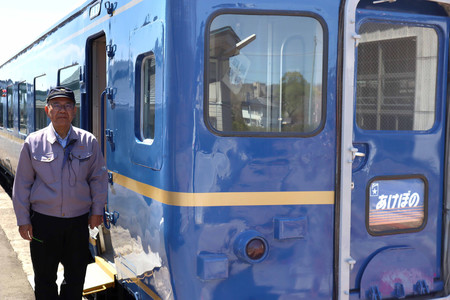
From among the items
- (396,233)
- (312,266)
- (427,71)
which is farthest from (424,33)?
(312,266)

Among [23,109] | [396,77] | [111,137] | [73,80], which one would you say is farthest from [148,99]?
[23,109]

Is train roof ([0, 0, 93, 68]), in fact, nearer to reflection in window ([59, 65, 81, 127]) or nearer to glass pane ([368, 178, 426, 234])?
reflection in window ([59, 65, 81, 127])

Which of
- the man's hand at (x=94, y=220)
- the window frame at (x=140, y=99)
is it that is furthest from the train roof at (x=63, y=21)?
the man's hand at (x=94, y=220)

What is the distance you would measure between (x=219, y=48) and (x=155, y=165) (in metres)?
0.74

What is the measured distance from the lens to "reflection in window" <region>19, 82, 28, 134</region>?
25.3 ft

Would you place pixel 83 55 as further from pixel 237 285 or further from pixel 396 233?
pixel 396 233

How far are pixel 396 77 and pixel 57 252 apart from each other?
2.51 metres

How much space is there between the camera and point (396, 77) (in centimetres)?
320

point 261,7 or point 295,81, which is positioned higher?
point 261,7

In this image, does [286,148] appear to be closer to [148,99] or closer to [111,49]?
[148,99]

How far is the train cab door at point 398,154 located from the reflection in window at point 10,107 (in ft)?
25.7

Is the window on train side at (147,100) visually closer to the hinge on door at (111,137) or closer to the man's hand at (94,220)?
the hinge on door at (111,137)

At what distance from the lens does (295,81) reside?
291 centimetres

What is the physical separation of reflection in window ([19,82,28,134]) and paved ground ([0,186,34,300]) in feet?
4.95
